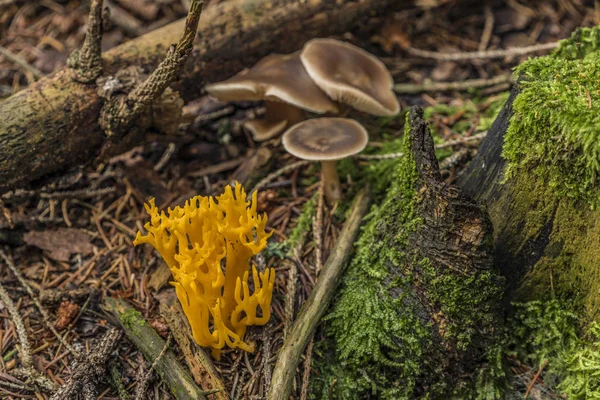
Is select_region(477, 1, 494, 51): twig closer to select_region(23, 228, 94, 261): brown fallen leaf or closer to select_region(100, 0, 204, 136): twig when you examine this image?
select_region(100, 0, 204, 136): twig

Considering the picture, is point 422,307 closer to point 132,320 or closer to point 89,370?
point 132,320

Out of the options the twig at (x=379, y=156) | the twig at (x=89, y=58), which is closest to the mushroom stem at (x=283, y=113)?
the twig at (x=379, y=156)

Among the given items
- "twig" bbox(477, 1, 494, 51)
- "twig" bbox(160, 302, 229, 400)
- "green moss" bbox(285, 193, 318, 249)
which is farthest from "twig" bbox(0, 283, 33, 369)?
"twig" bbox(477, 1, 494, 51)

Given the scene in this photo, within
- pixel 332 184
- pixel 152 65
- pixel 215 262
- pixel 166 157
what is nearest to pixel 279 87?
pixel 332 184

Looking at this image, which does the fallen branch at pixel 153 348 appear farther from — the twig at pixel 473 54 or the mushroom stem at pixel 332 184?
the twig at pixel 473 54

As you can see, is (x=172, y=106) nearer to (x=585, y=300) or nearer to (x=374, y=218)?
(x=374, y=218)

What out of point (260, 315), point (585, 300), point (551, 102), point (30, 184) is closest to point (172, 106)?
point (30, 184)

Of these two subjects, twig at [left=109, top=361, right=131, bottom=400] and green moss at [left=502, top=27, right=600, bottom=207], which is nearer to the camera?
green moss at [left=502, top=27, right=600, bottom=207]
